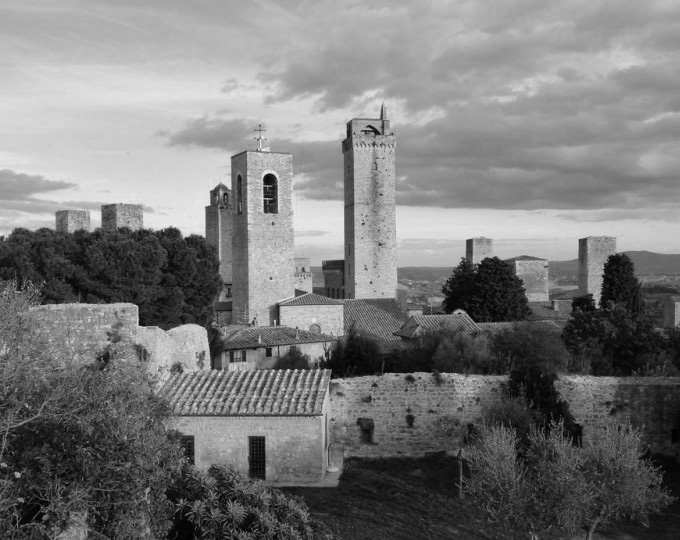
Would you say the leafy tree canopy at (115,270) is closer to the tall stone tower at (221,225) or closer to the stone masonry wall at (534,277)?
the tall stone tower at (221,225)

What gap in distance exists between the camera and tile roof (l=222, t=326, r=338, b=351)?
25031 mm

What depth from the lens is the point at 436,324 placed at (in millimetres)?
27609

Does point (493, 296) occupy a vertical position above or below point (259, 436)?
above

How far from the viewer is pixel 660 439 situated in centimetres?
1429

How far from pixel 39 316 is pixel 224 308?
1275 inches

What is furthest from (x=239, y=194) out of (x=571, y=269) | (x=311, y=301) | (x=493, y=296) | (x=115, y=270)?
(x=571, y=269)

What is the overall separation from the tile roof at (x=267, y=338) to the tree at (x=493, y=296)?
12.8 meters

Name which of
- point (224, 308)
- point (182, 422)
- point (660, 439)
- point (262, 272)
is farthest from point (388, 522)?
point (224, 308)

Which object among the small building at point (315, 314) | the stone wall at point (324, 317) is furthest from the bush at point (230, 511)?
the stone wall at point (324, 317)

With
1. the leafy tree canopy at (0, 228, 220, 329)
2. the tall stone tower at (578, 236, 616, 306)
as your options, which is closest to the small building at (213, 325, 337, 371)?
the leafy tree canopy at (0, 228, 220, 329)

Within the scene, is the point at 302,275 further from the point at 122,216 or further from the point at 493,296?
the point at 122,216

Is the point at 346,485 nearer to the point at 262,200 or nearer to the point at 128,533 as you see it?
the point at 128,533

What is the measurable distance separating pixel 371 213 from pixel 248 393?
37372 mm

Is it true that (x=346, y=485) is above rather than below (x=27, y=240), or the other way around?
below
